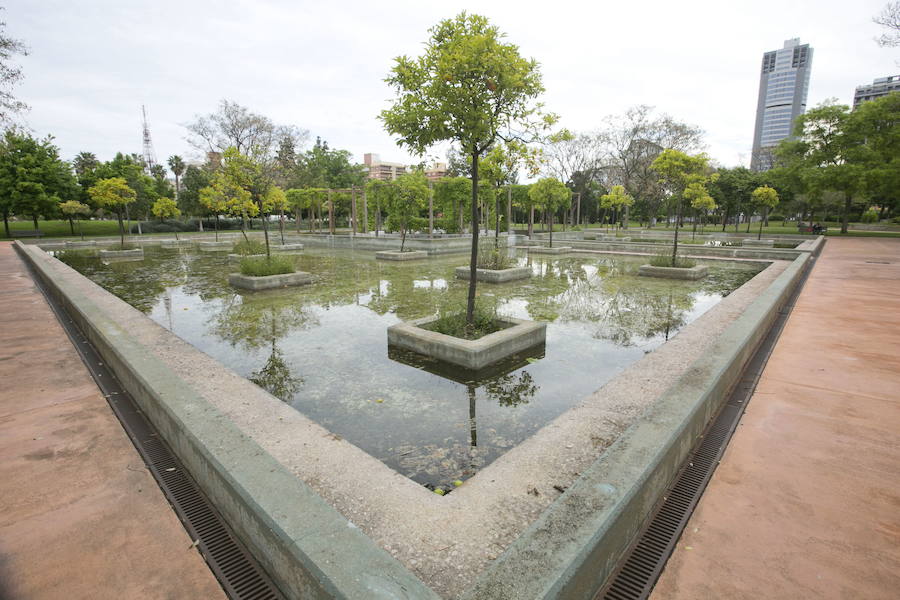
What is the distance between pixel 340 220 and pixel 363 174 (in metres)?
6.35

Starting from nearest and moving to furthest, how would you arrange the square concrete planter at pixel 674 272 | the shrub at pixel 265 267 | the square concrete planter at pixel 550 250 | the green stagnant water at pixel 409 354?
1. the green stagnant water at pixel 409 354
2. the shrub at pixel 265 267
3. the square concrete planter at pixel 674 272
4. the square concrete planter at pixel 550 250

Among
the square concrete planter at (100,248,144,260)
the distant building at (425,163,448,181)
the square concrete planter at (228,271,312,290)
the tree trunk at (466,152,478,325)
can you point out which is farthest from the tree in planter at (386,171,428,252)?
the tree trunk at (466,152,478,325)

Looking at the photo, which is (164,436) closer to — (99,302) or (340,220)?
(99,302)

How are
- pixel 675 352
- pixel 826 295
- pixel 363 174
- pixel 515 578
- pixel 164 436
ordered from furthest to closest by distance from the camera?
pixel 363 174, pixel 826 295, pixel 675 352, pixel 164 436, pixel 515 578

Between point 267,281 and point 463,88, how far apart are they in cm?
722

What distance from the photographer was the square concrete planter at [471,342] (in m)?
5.11

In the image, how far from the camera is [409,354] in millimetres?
5645

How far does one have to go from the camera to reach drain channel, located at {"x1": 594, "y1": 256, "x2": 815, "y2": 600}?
6.88 ft

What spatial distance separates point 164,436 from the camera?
338 centimetres

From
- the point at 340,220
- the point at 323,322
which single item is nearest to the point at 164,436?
the point at 323,322

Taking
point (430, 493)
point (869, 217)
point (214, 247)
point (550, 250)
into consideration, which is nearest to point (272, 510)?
point (430, 493)

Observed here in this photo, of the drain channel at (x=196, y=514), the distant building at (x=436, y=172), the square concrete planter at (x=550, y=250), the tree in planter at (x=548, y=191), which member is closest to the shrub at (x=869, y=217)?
the distant building at (x=436, y=172)

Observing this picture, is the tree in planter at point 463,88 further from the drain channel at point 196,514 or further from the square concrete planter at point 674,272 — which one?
the square concrete planter at point 674,272

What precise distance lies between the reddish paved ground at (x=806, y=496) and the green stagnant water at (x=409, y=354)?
1418 millimetres
